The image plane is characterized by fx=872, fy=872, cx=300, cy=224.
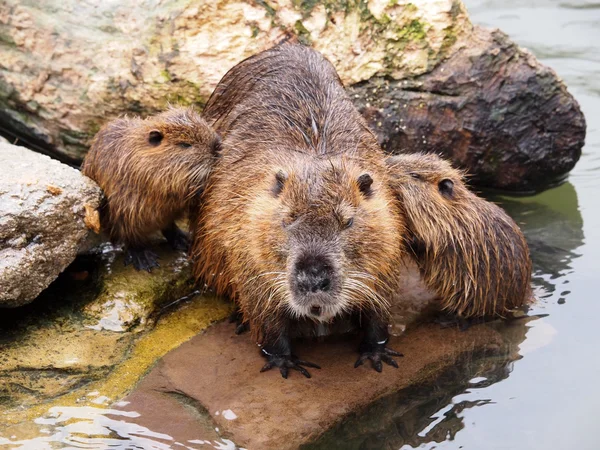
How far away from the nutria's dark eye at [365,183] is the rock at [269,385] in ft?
2.97

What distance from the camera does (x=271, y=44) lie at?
5867 millimetres

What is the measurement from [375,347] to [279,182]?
1017 millimetres

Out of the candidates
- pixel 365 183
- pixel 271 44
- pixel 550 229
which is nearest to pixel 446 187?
pixel 365 183

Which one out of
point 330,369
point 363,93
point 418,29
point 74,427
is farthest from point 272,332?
point 418,29

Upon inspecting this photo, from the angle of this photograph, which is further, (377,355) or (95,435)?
(377,355)

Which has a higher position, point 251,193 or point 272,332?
point 251,193

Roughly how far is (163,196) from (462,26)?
2457 millimetres

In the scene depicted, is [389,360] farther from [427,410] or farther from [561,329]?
[561,329]

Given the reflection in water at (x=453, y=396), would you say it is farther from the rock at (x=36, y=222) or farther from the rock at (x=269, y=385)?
the rock at (x=36, y=222)

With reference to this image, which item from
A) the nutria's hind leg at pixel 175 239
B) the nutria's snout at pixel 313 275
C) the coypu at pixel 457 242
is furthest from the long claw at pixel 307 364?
the nutria's hind leg at pixel 175 239

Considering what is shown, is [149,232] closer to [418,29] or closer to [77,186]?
[77,186]

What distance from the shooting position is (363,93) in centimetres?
592

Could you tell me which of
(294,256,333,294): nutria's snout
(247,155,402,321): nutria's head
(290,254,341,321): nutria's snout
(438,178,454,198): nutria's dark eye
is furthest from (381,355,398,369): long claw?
(438,178,454,198): nutria's dark eye

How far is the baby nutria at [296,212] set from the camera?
154 inches
